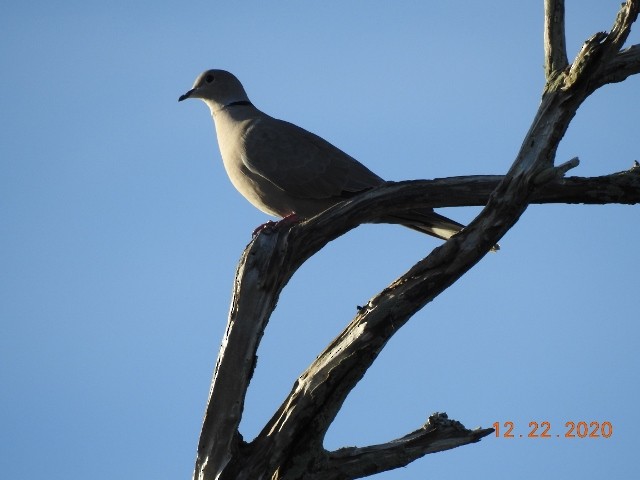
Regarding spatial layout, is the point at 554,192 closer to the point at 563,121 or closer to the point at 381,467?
the point at 563,121

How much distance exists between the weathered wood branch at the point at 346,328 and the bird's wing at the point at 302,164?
4.99ft

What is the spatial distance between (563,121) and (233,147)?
2.67 meters

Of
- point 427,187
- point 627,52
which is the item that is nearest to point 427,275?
point 427,187

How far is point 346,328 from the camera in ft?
15.9

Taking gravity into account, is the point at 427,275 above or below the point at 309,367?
above

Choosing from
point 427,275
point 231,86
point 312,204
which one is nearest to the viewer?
point 427,275

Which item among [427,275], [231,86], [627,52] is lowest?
[427,275]

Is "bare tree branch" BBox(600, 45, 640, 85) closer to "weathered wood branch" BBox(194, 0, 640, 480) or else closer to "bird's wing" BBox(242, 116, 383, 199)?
"weathered wood branch" BBox(194, 0, 640, 480)

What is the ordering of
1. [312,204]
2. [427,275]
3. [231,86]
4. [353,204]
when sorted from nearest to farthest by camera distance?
[427,275] < [353,204] < [312,204] < [231,86]

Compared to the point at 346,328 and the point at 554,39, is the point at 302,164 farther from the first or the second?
the point at 346,328

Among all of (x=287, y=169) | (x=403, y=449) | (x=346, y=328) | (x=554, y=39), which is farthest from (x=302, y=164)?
(x=403, y=449)

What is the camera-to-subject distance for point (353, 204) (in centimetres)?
522

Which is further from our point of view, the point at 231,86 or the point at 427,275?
the point at 231,86

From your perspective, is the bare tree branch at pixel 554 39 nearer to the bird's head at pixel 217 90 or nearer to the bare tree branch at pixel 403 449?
the bare tree branch at pixel 403 449
